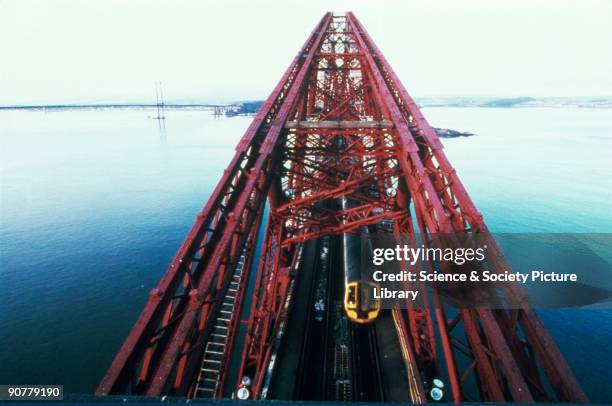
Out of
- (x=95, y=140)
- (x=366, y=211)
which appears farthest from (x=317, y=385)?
(x=95, y=140)

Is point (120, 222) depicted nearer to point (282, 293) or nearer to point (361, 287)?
point (282, 293)

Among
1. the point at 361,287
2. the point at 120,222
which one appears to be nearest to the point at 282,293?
the point at 361,287

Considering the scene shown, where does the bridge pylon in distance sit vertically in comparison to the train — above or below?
above

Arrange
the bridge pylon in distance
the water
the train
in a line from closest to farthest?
the bridge pylon in distance → the train → the water

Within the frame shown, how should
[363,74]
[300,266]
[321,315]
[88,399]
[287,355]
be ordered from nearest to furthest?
[88,399]
[287,355]
[321,315]
[363,74]
[300,266]

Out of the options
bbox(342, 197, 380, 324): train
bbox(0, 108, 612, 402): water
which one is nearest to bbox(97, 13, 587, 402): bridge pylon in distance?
bbox(342, 197, 380, 324): train

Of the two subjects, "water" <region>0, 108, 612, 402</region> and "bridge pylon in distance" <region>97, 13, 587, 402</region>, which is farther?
"water" <region>0, 108, 612, 402</region>

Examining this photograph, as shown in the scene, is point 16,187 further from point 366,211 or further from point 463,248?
point 463,248

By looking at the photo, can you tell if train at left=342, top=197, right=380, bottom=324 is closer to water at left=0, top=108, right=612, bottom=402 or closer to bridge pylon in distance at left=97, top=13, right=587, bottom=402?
bridge pylon in distance at left=97, top=13, right=587, bottom=402
